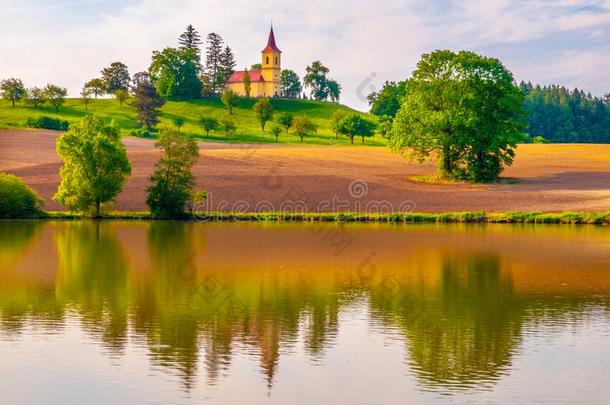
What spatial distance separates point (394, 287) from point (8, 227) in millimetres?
37154

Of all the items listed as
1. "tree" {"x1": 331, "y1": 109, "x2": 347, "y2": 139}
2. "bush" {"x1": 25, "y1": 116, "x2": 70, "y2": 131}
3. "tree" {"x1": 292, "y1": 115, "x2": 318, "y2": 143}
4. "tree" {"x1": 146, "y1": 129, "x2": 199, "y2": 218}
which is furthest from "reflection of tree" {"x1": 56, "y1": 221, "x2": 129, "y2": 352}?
"tree" {"x1": 331, "y1": 109, "x2": 347, "y2": 139}

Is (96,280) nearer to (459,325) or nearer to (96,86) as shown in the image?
(459,325)

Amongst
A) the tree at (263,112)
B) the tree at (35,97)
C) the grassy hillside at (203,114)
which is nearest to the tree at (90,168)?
the grassy hillside at (203,114)

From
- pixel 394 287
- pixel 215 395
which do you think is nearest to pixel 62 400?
pixel 215 395

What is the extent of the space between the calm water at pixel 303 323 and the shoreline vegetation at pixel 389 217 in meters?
16.3

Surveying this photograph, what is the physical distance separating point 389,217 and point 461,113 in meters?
20.0

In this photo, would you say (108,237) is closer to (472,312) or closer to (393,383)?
(472,312)

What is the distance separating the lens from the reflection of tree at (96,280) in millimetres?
27844

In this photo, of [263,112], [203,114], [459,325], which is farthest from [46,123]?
[459,325]

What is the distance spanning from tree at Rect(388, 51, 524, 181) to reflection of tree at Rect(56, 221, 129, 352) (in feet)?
125

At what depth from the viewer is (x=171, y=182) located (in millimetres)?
69812

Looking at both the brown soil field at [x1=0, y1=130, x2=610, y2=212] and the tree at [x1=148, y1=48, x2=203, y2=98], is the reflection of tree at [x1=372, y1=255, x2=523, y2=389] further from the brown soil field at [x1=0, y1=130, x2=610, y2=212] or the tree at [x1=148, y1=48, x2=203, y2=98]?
the tree at [x1=148, y1=48, x2=203, y2=98]

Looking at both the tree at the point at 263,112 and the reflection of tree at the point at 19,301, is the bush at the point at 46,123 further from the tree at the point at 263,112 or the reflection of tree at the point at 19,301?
the reflection of tree at the point at 19,301

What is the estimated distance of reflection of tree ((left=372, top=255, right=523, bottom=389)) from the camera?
22.4 m
